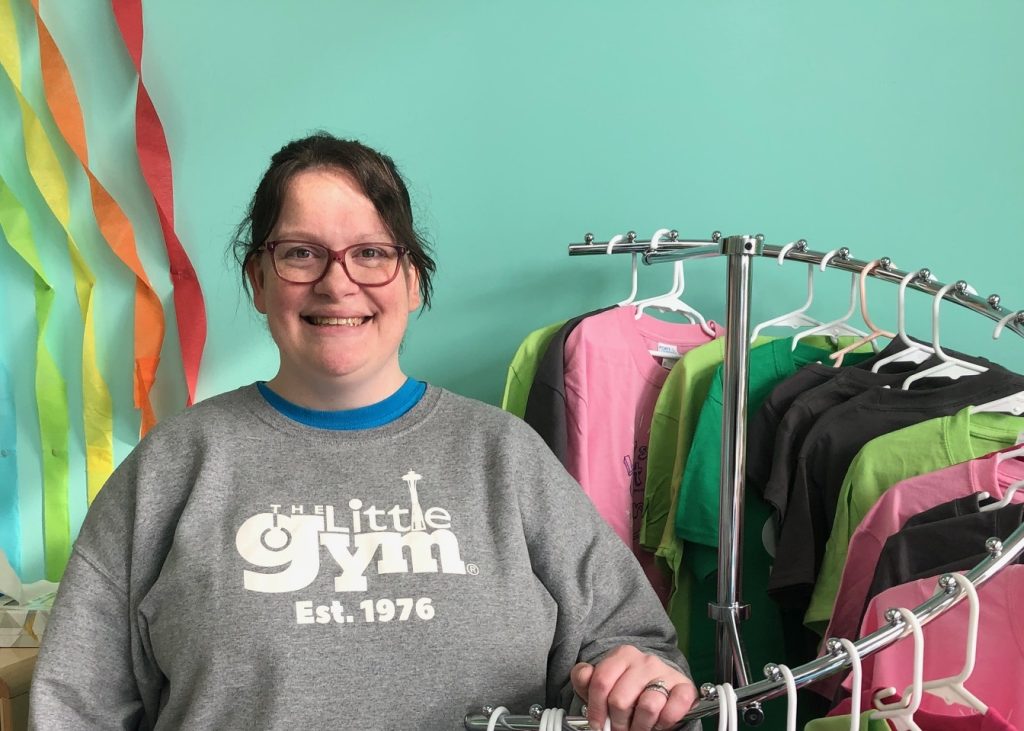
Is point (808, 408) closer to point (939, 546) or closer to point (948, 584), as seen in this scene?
point (939, 546)

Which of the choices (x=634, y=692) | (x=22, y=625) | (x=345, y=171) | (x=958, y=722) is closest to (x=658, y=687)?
(x=634, y=692)

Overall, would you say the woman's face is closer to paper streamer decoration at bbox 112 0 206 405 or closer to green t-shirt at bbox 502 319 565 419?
green t-shirt at bbox 502 319 565 419

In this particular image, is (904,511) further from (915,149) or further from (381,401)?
(915,149)

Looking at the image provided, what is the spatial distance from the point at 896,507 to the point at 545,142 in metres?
1.04

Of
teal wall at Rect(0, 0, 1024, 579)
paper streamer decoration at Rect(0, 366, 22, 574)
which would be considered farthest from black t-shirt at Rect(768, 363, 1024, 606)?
paper streamer decoration at Rect(0, 366, 22, 574)

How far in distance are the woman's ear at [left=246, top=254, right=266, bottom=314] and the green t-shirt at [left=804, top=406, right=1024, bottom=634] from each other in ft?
2.86

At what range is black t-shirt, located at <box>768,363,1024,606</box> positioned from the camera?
157 cm

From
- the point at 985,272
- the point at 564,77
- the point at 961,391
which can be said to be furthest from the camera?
the point at 564,77

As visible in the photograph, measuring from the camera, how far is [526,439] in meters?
1.41

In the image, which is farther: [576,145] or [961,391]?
[576,145]

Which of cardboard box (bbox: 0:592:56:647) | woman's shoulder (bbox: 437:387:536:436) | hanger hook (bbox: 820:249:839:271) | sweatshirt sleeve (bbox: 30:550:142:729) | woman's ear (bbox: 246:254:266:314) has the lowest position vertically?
cardboard box (bbox: 0:592:56:647)

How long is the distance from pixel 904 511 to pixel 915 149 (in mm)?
848

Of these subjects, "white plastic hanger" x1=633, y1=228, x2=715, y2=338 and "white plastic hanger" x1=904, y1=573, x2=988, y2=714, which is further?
"white plastic hanger" x1=633, y1=228, x2=715, y2=338

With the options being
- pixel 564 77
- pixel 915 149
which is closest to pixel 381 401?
pixel 564 77
